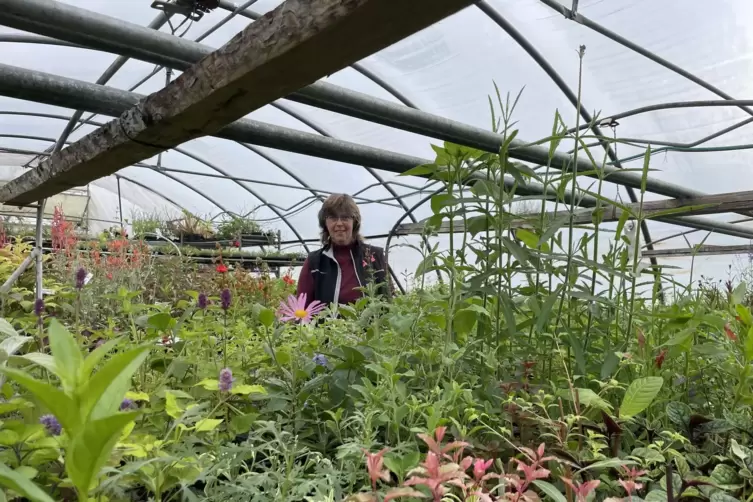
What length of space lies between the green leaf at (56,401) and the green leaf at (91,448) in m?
0.02

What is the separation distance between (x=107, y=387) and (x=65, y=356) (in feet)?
0.19

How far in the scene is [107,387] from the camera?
0.45m

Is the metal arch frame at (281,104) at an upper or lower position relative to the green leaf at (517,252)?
upper

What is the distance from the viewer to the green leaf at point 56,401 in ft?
1.33

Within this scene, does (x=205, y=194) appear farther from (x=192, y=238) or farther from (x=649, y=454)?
(x=649, y=454)

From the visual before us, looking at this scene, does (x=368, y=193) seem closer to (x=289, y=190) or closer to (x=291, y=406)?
(x=289, y=190)

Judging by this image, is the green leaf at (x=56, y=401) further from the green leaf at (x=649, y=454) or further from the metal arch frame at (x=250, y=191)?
the metal arch frame at (x=250, y=191)

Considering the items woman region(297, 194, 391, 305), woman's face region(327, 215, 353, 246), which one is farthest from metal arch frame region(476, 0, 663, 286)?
woman's face region(327, 215, 353, 246)

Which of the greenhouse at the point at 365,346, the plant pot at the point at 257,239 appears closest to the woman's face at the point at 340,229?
the greenhouse at the point at 365,346

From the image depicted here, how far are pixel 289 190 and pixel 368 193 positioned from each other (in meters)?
1.41

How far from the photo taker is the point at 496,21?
3414 millimetres

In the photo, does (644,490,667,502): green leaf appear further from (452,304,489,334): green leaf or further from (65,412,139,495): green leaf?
(65,412,139,495): green leaf

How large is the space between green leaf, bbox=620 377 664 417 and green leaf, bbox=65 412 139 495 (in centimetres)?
54

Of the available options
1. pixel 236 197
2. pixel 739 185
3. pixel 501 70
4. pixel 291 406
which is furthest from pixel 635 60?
pixel 236 197
